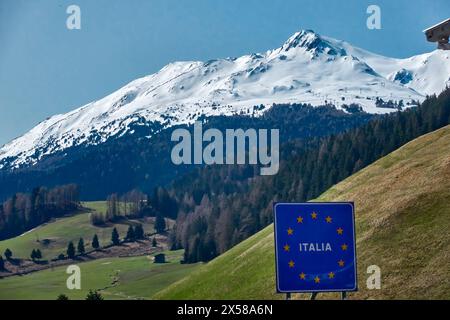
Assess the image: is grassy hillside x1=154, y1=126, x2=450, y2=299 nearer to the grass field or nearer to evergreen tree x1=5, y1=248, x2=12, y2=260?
the grass field

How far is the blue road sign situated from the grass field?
90.9 m

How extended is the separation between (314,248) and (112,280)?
13197 cm

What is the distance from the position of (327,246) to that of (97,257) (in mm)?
179939

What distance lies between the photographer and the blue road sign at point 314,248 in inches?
781

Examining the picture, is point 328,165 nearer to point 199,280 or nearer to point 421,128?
point 421,128

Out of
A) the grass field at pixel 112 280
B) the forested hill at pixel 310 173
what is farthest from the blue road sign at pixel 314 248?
the forested hill at pixel 310 173

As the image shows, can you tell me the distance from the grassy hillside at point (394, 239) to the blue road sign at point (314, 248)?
20821mm

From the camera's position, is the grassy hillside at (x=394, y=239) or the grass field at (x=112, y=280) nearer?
the grassy hillside at (x=394, y=239)

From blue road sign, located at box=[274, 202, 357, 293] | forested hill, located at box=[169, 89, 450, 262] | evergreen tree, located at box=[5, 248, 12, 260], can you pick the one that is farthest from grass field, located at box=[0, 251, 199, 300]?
blue road sign, located at box=[274, 202, 357, 293]

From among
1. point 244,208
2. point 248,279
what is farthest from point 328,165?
point 248,279

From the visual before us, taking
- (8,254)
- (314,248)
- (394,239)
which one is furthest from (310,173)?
(314,248)

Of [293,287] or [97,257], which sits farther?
[97,257]

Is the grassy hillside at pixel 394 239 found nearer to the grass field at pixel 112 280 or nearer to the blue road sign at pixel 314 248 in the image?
the blue road sign at pixel 314 248
